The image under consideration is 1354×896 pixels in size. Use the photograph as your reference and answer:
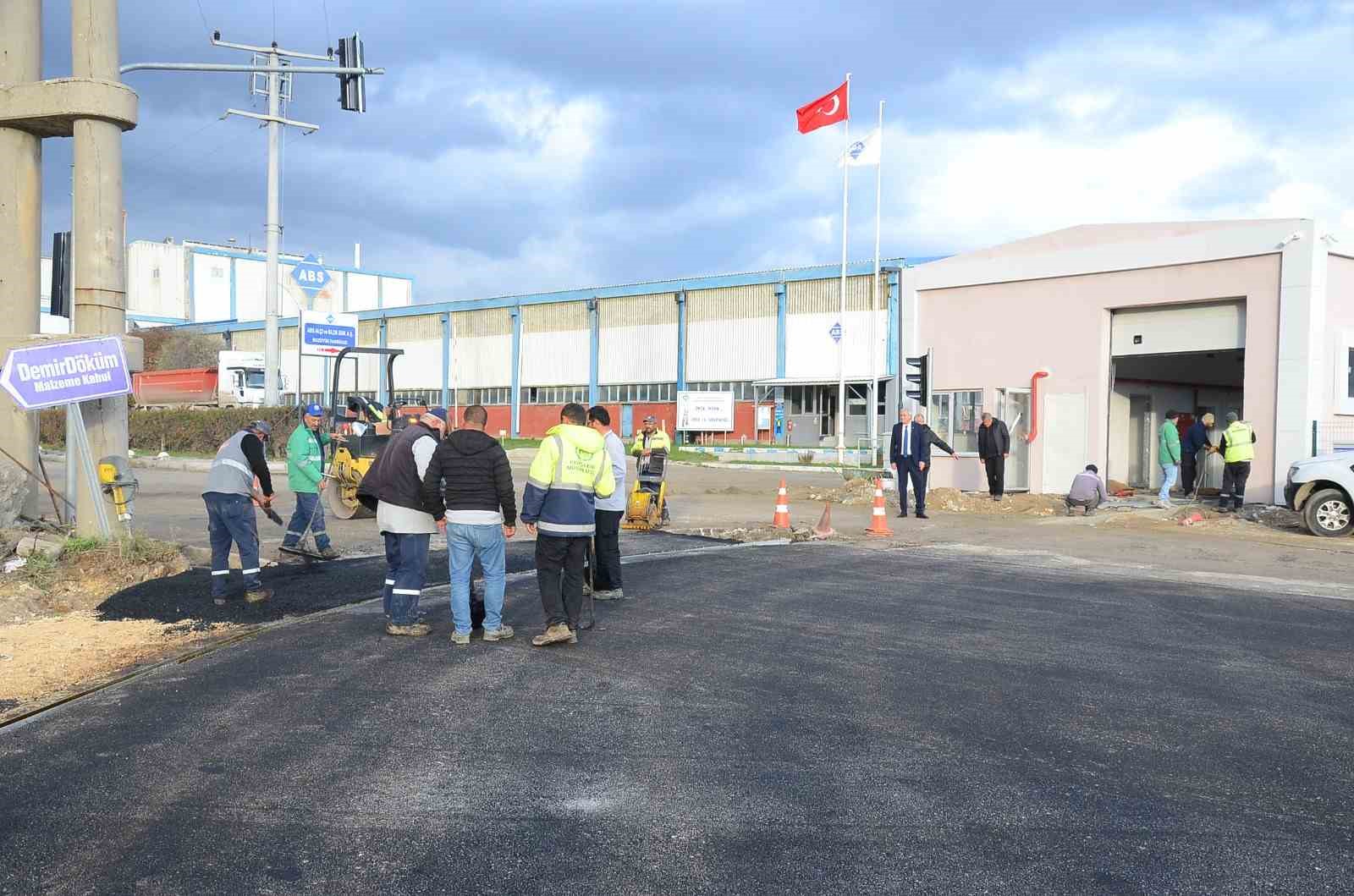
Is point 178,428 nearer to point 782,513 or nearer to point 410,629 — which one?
point 782,513

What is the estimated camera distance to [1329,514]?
1695cm

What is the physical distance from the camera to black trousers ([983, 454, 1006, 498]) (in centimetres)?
2169

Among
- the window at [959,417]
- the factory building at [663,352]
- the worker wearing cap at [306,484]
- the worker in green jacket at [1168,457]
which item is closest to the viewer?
the worker wearing cap at [306,484]

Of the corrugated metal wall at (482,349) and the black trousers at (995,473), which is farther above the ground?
the corrugated metal wall at (482,349)

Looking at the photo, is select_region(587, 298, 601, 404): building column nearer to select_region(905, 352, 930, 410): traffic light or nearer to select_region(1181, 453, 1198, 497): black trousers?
select_region(905, 352, 930, 410): traffic light

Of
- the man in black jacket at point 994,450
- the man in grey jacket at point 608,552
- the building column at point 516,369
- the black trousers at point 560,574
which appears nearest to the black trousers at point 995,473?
the man in black jacket at point 994,450

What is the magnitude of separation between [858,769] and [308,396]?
199 feet

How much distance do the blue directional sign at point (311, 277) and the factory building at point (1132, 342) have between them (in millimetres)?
19502

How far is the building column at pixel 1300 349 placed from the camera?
18.7 meters

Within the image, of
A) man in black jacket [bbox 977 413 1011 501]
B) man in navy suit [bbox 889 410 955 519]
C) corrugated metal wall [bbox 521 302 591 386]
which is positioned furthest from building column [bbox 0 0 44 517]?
corrugated metal wall [bbox 521 302 591 386]

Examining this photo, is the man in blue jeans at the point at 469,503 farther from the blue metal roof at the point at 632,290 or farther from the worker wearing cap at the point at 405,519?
the blue metal roof at the point at 632,290

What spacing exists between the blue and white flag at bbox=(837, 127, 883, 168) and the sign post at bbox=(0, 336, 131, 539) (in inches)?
1044

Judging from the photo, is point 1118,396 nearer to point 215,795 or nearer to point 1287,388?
point 1287,388

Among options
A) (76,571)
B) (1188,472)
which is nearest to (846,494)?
(1188,472)
